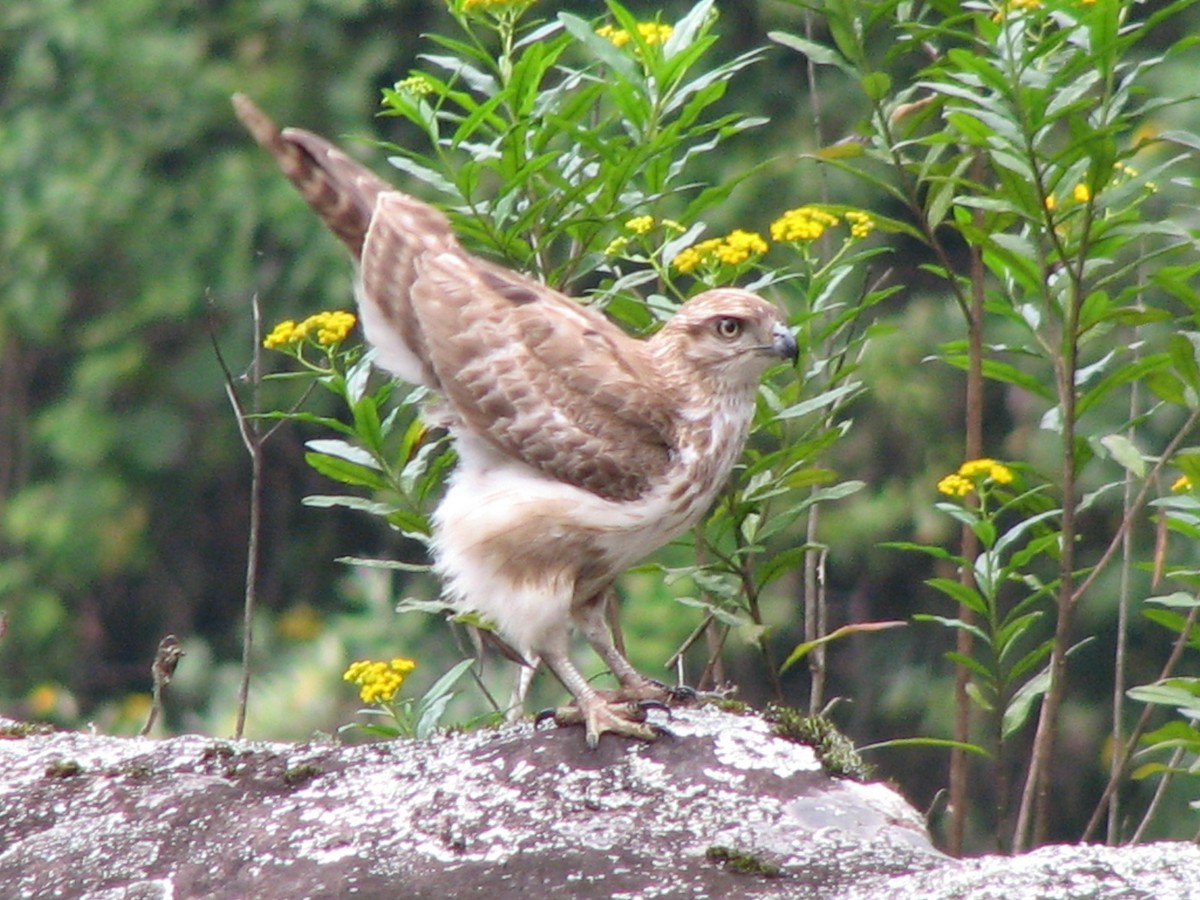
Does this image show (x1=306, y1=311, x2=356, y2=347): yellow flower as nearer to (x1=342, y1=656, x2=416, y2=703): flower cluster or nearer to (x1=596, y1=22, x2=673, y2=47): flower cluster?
(x1=342, y1=656, x2=416, y2=703): flower cluster

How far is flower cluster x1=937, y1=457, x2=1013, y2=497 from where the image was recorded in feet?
14.1

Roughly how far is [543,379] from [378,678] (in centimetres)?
82

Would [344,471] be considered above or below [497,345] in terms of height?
below

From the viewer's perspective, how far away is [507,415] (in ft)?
15.0

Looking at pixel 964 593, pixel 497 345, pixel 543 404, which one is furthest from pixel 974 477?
pixel 497 345

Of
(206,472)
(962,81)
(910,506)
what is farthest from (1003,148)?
(206,472)

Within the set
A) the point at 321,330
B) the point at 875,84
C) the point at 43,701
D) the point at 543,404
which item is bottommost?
the point at 43,701

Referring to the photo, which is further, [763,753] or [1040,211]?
[1040,211]

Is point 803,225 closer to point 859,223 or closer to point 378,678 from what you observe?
point 859,223

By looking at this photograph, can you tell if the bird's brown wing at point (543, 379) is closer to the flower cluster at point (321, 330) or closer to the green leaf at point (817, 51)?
the flower cluster at point (321, 330)

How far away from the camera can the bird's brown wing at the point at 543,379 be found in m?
4.51

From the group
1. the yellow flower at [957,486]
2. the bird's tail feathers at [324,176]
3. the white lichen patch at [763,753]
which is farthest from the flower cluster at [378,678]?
the yellow flower at [957,486]

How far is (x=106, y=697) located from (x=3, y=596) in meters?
1.23

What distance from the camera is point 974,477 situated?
4.36 meters
